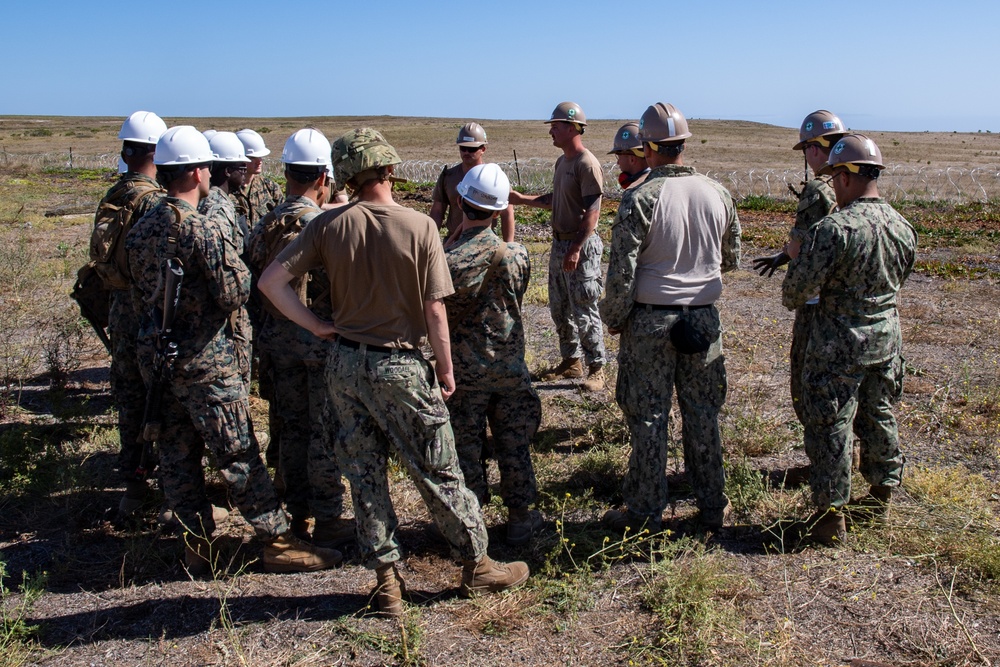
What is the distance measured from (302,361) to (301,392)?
0.19m

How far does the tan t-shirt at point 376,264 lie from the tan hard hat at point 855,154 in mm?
1963

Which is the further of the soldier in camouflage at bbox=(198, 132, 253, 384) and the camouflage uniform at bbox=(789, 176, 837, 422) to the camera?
the camouflage uniform at bbox=(789, 176, 837, 422)

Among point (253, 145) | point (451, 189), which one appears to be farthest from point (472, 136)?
point (253, 145)

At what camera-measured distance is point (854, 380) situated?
382 cm

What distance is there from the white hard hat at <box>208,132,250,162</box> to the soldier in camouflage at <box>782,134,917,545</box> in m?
3.09

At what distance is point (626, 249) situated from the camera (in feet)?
12.7

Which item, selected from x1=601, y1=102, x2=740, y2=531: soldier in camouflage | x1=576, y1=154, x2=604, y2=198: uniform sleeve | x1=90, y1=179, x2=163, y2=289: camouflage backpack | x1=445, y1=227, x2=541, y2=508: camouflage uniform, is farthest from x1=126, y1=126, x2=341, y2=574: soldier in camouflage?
x1=576, y1=154, x2=604, y2=198: uniform sleeve

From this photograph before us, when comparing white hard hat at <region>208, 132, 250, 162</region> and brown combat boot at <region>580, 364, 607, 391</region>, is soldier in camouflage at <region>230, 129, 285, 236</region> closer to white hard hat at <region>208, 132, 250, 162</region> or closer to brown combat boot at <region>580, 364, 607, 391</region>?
white hard hat at <region>208, 132, 250, 162</region>

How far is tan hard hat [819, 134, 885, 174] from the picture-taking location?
12.3 feet

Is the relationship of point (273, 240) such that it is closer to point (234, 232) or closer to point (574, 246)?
point (234, 232)

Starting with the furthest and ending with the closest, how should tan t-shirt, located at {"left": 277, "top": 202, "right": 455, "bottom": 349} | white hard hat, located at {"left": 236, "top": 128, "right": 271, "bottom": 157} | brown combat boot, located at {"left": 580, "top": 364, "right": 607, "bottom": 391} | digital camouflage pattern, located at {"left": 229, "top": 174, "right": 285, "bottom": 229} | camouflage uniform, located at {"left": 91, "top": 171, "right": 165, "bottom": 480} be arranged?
brown combat boot, located at {"left": 580, "top": 364, "right": 607, "bottom": 391} → digital camouflage pattern, located at {"left": 229, "top": 174, "right": 285, "bottom": 229} → white hard hat, located at {"left": 236, "top": 128, "right": 271, "bottom": 157} → camouflage uniform, located at {"left": 91, "top": 171, "right": 165, "bottom": 480} → tan t-shirt, located at {"left": 277, "top": 202, "right": 455, "bottom": 349}

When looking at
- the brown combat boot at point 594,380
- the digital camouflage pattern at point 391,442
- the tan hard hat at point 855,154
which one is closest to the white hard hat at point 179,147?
the digital camouflage pattern at point 391,442

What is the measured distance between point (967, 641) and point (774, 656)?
0.81 m

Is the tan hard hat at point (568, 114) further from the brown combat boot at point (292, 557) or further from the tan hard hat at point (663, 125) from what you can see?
the brown combat boot at point (292, 557)
